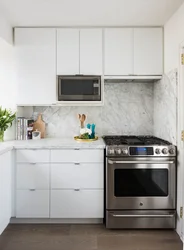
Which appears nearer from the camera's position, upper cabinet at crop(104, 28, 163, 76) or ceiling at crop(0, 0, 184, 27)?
ceiling at crop(0, 0, 184, 27)

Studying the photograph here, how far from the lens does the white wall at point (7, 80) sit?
3.33 metres

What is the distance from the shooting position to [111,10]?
2803 millimetres

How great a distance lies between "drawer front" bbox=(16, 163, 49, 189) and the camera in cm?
299

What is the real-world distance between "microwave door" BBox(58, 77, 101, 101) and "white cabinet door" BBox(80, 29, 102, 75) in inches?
5.9

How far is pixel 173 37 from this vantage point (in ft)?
9.57

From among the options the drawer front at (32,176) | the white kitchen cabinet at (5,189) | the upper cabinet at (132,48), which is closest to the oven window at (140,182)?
the drawer front at (32,176)

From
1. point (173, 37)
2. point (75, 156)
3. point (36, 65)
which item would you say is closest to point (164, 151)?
point (75, 156)

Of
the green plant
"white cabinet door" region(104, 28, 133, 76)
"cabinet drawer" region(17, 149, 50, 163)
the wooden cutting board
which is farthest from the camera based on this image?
the wooden cutting board

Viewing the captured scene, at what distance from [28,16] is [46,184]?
1.91m

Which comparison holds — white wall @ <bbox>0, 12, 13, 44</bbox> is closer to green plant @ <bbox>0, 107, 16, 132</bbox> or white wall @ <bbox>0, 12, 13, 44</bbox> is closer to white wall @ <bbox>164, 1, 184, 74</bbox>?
green plant @ <bbox>0, 107, 16, 132</bbox>

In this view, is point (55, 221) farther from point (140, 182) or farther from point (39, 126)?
point (39, 126)

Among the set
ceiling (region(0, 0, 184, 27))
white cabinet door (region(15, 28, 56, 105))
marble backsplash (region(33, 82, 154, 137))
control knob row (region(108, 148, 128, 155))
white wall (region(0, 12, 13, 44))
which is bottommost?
control knob row (region(108, 148, 128, 155))

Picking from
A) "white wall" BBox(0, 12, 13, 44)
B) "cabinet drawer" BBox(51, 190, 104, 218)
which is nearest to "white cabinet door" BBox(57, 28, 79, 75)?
"white wall" BBox(0, 12, 13, 44)

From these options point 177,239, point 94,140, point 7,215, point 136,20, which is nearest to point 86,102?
point 94,140
